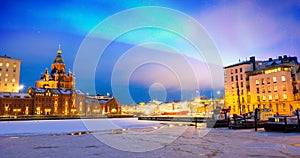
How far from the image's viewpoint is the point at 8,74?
404ft

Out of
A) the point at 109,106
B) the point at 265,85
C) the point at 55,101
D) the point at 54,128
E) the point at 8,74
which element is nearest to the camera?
the point at 54,128

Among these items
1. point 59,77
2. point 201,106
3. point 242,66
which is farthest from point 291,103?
point 59,77

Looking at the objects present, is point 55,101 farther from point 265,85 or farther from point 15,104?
point 265,85

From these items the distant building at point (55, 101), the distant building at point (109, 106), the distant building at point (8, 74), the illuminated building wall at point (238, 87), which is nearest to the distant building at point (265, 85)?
the illuminated building wall at point (238, 87)

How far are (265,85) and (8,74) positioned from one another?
396 feet

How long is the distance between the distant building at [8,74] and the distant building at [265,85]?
105861 mm

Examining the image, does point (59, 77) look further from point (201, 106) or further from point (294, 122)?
point (294, 122)

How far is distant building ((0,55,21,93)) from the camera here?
12069cm

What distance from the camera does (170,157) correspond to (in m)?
Answer: 11.0

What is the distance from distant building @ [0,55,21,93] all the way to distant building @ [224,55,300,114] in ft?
347

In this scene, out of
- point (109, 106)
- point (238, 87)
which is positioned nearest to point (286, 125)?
point (238, 87)

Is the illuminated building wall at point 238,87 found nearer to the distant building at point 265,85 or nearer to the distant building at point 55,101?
the distant building at point 265,85

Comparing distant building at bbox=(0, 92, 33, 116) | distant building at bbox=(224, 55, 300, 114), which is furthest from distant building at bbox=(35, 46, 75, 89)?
distant building at bbox=(224, 55, 300, 114)

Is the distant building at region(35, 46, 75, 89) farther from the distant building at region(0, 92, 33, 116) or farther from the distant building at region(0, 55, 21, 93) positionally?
the distant building at region(0, 92, 33, 116)
